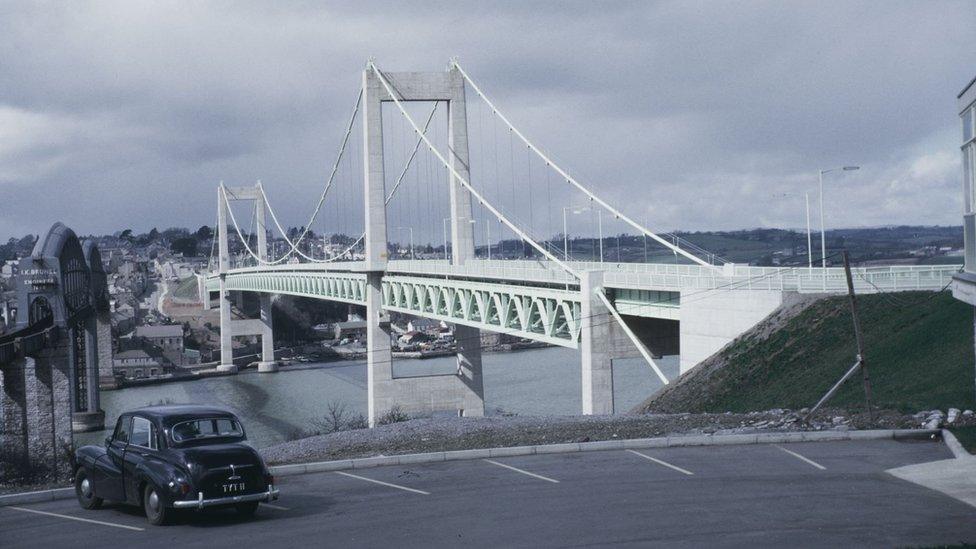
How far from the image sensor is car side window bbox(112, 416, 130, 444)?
13.9 m

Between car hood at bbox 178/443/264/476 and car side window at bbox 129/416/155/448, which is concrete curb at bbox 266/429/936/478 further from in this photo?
car hood at bbox 178/443/264/476

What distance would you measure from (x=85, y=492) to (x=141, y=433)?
63.8 inches

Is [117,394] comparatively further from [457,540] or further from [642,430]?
[457,540]

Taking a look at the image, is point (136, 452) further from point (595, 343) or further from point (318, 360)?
point (318, 360)

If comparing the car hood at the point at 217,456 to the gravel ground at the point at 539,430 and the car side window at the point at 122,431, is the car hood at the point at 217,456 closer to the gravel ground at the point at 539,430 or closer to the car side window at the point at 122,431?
the car side window at the point at 122,431

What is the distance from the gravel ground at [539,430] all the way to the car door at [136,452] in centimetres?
520

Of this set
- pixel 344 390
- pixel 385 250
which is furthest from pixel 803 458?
pixel 344 390

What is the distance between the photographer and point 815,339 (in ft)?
86.1

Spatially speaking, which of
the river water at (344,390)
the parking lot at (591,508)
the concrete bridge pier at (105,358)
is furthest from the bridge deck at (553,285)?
the concrete bridge pier at (105,358)

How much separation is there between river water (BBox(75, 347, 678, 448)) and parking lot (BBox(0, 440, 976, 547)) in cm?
2888

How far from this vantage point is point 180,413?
13523 mm

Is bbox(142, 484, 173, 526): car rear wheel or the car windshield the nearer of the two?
bbox(142, 484, 173, 526): car rear wheel

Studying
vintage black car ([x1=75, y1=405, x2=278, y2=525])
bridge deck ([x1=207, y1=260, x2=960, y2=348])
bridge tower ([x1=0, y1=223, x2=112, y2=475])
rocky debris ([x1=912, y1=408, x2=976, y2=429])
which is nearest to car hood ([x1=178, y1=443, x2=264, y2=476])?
vintage black car ([x1=75, y1=405, x2=278, y2=525])

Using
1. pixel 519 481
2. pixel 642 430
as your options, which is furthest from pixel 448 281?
pixel 519 481
